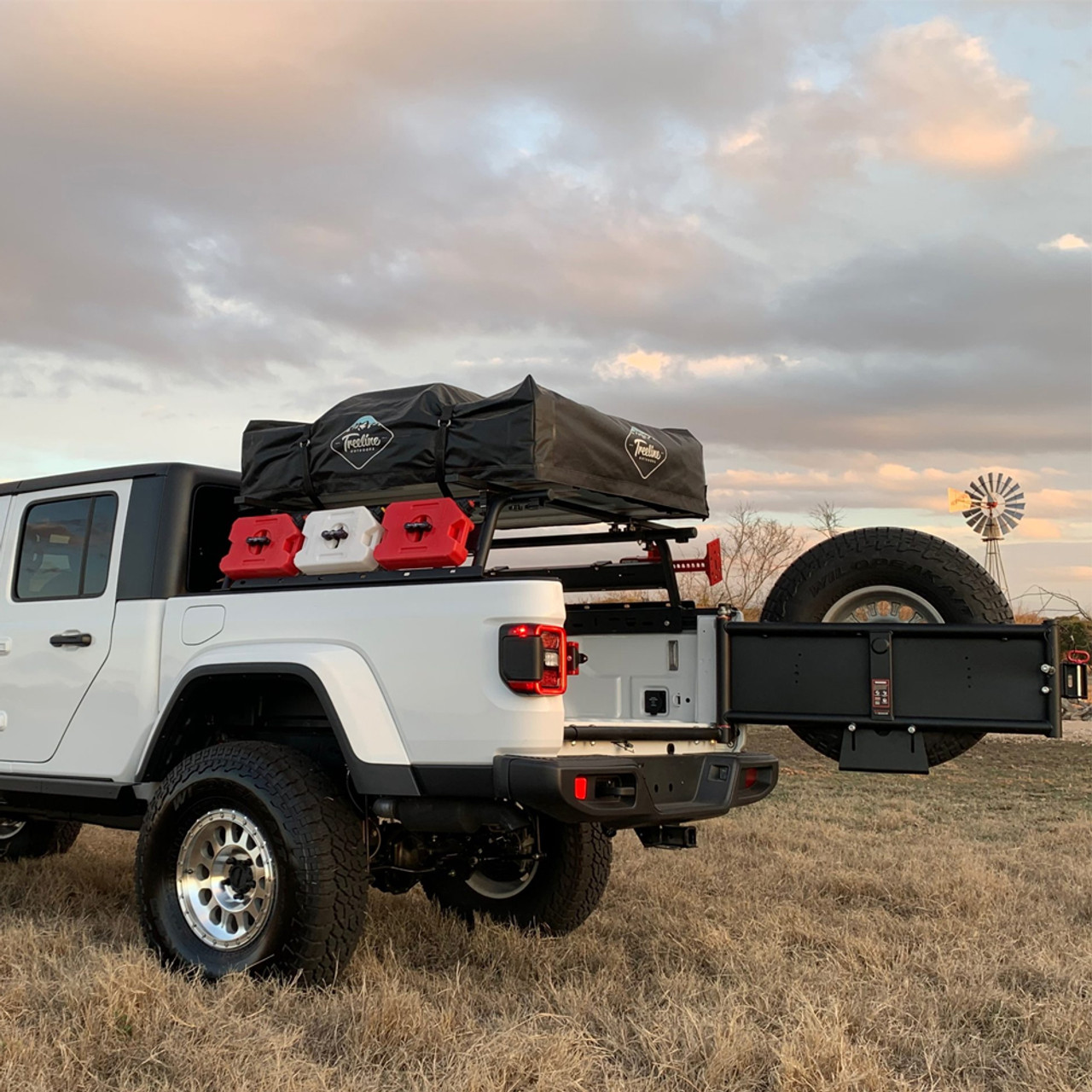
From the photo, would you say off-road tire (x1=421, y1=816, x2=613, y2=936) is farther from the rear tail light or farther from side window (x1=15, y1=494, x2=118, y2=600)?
side window (x1=15, y1=494, x2=118, y2=600)

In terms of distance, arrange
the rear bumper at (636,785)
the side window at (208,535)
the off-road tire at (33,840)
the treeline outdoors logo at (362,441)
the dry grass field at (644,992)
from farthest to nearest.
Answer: the off-road tire at (33,840)
the side window at (208,535)
the treeline outdoors logo at (362,441)
the rear bumper at (636,785)
the dry grass field at (644,992)

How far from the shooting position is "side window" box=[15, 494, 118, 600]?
5.40m

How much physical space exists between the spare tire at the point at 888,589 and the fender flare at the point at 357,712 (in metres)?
1.84

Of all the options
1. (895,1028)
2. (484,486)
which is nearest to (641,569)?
(484,486)

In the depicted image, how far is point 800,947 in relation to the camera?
502 centimetres

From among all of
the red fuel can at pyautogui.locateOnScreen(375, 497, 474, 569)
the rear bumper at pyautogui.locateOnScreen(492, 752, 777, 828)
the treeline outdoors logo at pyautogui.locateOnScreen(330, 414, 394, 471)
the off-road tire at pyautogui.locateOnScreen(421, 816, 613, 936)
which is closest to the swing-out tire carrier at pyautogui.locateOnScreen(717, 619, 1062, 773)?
the rear bumper at pyautogui.locateOnScreen(492, 752, 777, 828)

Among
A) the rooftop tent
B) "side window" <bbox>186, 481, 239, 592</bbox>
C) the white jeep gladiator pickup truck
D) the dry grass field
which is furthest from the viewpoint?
"side window" <bbox>186, 481, 239, 592</bbox>

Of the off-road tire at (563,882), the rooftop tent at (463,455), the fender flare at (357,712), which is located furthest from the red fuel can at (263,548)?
the off-road tire at (563,882)

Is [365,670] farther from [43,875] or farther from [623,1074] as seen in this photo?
[43,875]

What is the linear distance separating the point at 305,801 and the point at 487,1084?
1397 mm

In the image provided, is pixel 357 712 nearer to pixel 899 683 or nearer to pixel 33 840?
pixel 899 683

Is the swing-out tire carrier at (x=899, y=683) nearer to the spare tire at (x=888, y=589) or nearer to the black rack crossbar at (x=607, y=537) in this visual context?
the spare tire at (x=888, y=589)

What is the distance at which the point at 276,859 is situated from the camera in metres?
4.34

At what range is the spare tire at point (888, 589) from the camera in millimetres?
5051
